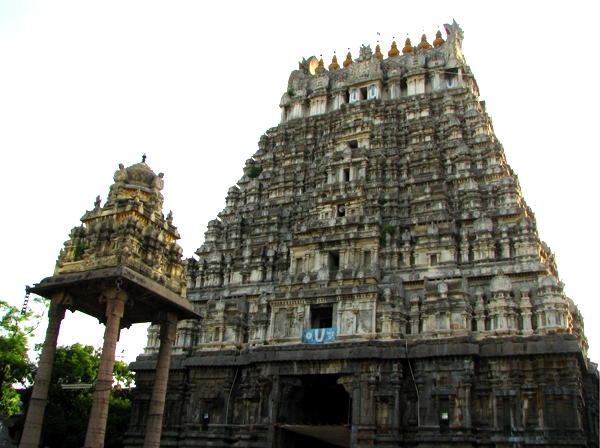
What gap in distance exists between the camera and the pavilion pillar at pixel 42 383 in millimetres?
19484

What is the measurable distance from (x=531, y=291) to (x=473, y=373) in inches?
193

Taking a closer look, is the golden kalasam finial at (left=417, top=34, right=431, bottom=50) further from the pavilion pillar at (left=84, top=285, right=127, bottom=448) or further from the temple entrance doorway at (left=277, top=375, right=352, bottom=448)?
the pavilion pillar at (left=84, top=285, right=127, bottom=448)

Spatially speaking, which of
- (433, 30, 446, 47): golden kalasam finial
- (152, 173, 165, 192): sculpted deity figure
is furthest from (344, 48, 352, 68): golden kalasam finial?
(152, 173, 165, 192): sculpted deity figure

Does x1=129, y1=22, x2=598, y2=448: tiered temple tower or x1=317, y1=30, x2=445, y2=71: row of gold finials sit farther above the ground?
x1=317, y1=30, x2=445, y2=71: row of gold finials

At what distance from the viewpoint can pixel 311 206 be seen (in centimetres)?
3788

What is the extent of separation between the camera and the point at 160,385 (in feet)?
75.0

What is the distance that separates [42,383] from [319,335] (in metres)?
13.9

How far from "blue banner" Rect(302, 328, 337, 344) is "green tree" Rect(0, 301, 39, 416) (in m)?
19.5

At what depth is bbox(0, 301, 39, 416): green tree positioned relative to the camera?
37094mm

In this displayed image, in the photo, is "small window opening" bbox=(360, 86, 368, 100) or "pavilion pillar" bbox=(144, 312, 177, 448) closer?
"pavilion pillar" bbox=(144, 312, 177, 448)

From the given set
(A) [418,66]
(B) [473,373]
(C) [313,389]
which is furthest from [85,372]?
(A) [418,66]

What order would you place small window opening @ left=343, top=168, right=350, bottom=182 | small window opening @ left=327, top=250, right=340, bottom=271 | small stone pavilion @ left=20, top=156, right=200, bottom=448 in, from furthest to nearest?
small window opening @ left=343, top=168, right=350, bottom=182 → small window opening @ left=327, top=250, right=340, bottom=271 → small stone pavilion @ left=20, top=156, right=200, bottom=448

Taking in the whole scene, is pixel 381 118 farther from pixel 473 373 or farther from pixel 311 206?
pixel 473 373

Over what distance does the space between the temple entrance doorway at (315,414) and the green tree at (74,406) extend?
13.4 m
